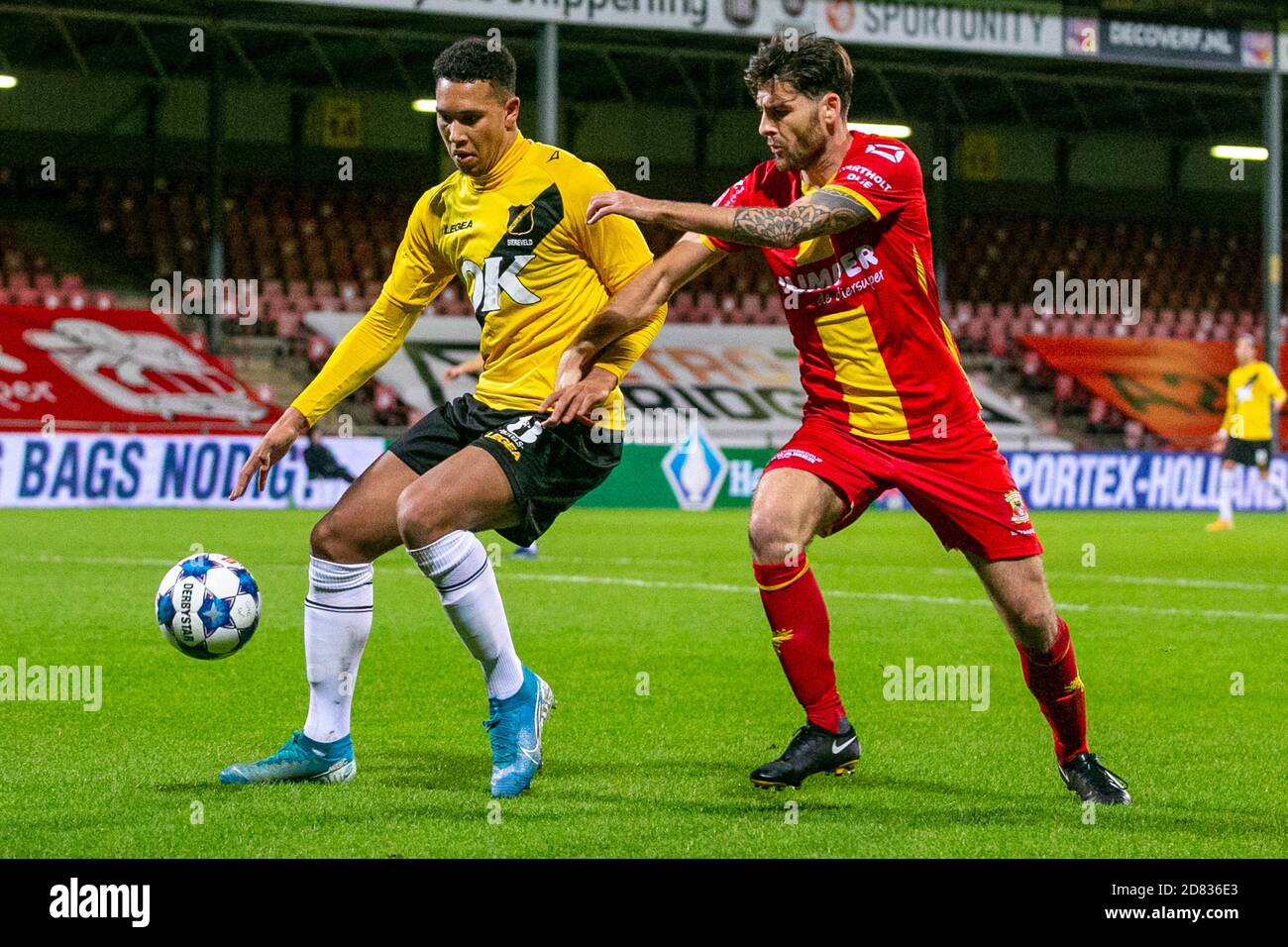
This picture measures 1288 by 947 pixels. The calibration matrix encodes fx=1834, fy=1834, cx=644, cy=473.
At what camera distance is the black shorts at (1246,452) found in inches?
817

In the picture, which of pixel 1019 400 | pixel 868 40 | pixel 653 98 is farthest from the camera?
pixel 653 98

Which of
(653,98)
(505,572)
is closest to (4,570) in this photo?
(505,572)

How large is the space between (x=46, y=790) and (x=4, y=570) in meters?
8.39

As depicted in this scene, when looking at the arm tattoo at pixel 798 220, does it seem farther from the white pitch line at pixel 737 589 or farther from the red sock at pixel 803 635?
the white pitch line at pixel 737 589

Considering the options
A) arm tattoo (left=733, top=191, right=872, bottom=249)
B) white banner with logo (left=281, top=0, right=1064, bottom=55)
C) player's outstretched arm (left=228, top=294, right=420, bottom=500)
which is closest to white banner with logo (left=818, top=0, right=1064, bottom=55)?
white banner with logo (left=281, top=0, right=1064, bottom=55)

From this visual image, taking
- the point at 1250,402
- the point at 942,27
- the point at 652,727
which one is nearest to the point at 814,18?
the point at 942,27

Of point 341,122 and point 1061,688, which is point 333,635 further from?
point 341,122

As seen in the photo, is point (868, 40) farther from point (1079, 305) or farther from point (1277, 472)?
point (1079, 305)

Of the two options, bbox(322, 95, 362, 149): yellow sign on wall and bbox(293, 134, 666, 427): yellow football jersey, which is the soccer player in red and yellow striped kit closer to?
bbox(293, 134, 666, 427): yellow football jersey

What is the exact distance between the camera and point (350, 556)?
18.4 ft

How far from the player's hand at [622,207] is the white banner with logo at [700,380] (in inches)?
881

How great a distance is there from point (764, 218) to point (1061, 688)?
1732mm

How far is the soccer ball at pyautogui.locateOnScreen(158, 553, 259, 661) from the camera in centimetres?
595

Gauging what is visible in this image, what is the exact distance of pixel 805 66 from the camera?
526 cm
